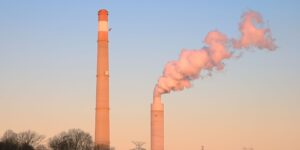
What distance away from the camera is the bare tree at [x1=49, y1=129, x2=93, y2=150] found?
95.3 m

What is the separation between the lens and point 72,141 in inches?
3787

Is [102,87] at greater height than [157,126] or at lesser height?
greater

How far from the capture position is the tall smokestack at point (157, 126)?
73562 mm

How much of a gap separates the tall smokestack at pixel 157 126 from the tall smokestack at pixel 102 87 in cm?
725

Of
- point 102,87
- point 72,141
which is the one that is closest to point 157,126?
point 102,87

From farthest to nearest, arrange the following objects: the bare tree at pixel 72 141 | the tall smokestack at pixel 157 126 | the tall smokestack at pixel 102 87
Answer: the bare tree at pixel 72 141 < the tall smokestack at pixel 102 87 < the tall smokestack at pixel 157 126

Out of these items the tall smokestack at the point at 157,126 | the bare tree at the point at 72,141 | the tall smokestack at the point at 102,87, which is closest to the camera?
the tall smokestack at the point at 157,126

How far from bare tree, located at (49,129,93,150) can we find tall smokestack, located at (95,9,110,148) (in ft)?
46.8

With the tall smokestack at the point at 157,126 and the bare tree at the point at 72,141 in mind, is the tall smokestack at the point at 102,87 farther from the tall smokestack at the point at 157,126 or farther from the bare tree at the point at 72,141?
the bare tree at the point at 72,141

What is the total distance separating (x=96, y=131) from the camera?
80.1 m

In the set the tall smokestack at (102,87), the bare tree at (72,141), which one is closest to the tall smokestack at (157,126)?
the tall smokestack at (102,87)

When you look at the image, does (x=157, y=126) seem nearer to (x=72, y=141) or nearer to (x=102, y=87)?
(x=102, y=87)

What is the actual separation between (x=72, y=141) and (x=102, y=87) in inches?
715

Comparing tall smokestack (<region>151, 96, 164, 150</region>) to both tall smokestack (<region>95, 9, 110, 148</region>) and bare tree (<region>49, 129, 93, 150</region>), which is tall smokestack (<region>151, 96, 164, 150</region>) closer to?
tall smokestack (<region>95, 9, 110, 148</region>)
